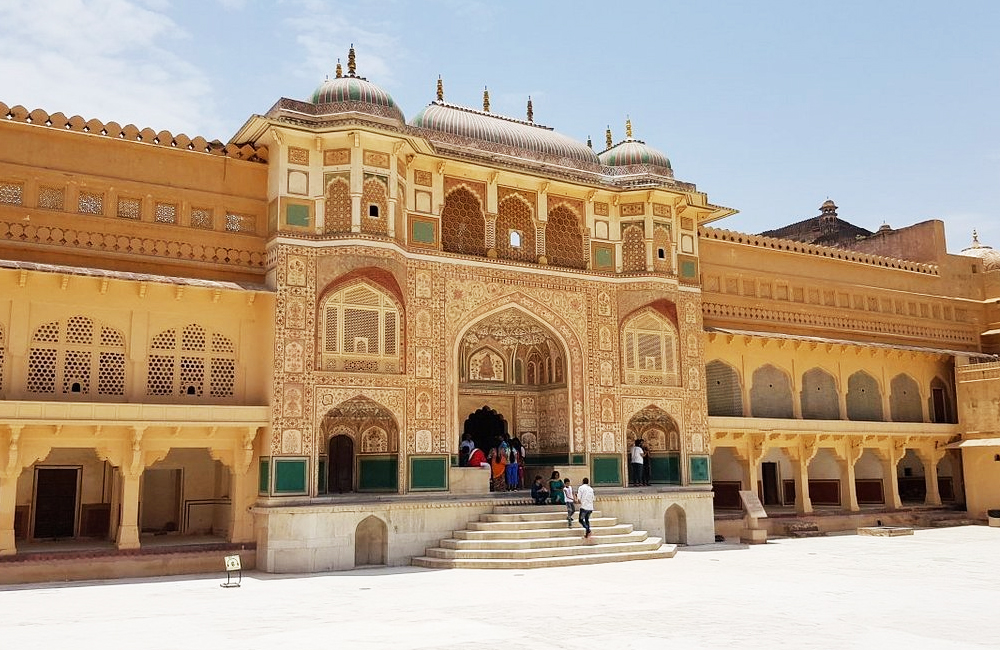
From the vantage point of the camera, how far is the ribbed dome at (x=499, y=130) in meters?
19.0

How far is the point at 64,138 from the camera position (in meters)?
15.3

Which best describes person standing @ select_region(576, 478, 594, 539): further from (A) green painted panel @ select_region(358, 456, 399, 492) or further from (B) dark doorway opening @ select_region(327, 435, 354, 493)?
(B) dark doorway opening @ select_region(327, 435, 354, 493)

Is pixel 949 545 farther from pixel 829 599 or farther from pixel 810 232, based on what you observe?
pixel 810 232

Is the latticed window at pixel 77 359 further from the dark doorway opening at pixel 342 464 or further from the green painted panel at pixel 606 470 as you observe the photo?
the green painted panel at pixel 606 470

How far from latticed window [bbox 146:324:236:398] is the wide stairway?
4.72 m

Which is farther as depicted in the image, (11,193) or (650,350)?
(650,350)

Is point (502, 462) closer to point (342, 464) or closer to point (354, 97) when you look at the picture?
point (342, 464)

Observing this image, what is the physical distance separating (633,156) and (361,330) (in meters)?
8.01

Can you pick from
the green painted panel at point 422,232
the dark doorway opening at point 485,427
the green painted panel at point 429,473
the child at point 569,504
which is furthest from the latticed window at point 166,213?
the child at point 569,504

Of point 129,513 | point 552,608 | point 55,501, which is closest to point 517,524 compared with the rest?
point 552,608

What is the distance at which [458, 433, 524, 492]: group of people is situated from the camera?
18.7m

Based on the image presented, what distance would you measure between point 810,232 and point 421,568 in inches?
1062

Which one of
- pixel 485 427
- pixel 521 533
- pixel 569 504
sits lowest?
pixel 521 533

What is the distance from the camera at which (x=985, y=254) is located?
28.7m
